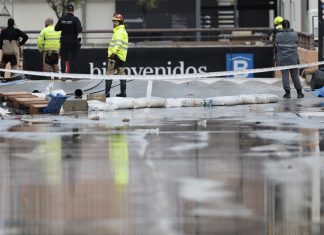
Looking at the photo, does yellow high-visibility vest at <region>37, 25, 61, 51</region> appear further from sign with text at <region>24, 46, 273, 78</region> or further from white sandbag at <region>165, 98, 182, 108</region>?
white sandbag at <region>165, 98, 182, 108</region>

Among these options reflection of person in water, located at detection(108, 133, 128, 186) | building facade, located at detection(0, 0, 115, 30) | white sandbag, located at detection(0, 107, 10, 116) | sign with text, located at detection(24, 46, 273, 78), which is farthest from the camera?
building facade, located at detection(0, 0, 115, 30)

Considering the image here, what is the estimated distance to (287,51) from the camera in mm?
22438

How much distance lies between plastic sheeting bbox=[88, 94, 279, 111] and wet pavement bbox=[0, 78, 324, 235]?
1.72m

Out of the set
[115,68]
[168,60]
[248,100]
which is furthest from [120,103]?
[168,60]

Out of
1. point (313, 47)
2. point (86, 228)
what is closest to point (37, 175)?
point (86, 228)

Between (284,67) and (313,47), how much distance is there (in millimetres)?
7012

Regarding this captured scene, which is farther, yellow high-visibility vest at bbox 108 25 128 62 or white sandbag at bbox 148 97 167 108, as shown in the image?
yellow high-visibility vest at bbox 108 25 128 62

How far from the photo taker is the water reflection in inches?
331

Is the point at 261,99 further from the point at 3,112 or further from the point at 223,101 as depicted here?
the point at 3,112

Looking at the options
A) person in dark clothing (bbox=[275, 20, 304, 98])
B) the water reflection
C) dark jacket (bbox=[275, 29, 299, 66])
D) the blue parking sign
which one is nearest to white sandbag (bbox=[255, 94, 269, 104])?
person in dark clothing (bbox=[275, 20, 304, 98])

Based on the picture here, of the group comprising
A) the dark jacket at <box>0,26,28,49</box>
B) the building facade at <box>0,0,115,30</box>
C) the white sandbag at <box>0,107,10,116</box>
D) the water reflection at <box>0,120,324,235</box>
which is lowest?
the water reflection at <box>0,120,324,235</box>

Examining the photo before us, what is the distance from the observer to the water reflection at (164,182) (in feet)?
27.6

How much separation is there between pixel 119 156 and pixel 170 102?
26.1 ft

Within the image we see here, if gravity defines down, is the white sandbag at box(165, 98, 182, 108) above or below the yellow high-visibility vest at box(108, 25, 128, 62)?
below
